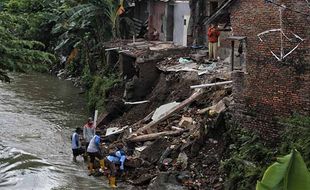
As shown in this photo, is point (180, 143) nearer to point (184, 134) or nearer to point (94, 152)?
point (184, 134)

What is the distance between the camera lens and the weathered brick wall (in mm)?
12477

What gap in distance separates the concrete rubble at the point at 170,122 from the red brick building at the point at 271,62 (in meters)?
1.10

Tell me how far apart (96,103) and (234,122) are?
→ 33.8 feet

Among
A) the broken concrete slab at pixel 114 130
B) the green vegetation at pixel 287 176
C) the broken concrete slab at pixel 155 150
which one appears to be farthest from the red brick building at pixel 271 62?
the green vegetation at pixel 287 176

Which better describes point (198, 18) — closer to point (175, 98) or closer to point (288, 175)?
point (175, 98)

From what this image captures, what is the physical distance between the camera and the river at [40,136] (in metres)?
15.1

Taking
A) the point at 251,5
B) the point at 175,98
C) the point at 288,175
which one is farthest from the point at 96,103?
the point at 288,175

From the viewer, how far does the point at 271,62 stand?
43.0ft

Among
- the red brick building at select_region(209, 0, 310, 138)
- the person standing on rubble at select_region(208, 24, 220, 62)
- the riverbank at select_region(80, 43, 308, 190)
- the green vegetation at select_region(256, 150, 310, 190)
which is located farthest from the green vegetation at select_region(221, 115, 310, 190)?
the person standing on rubble at select_region(208, 24, 220, 62)

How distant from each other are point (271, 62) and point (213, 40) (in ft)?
25.7

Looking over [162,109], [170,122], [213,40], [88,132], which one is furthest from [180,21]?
[88,132]

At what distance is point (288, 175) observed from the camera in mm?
4285

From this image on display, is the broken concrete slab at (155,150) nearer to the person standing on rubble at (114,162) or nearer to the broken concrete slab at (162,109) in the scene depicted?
the person standing on rubble at (114,162)

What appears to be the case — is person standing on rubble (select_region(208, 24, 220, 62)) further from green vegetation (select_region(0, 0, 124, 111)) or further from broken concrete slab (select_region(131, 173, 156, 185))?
broken concrete slab (select_region(131, 173, 156, 185))
